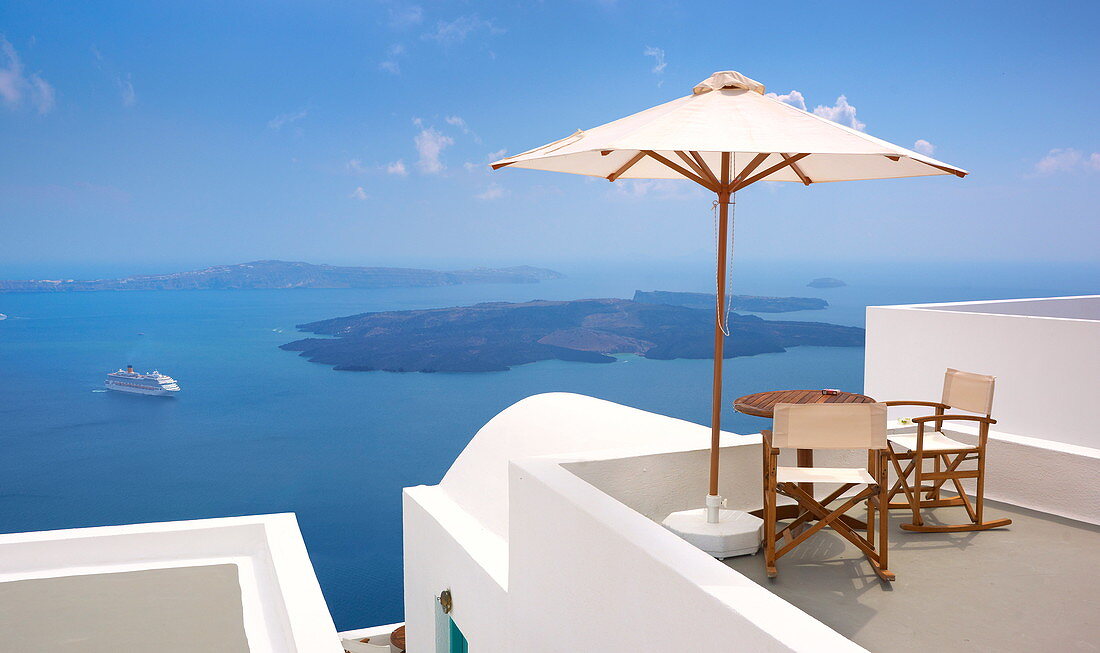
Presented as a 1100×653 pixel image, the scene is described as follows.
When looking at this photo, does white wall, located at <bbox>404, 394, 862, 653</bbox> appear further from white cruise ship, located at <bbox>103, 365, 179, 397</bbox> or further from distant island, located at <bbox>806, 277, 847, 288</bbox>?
distant island, located at <bbox>806, 277, 847, 288</bbox>

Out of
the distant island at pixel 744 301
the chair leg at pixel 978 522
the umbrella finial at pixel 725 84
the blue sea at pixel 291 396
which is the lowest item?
the blue sea at pixel 291 396

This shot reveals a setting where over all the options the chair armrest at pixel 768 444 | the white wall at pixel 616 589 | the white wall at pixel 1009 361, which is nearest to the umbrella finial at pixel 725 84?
the chair armrest at pixel 768 444

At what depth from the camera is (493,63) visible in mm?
62156

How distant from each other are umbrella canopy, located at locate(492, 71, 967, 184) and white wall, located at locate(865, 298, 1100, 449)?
3.66 meters

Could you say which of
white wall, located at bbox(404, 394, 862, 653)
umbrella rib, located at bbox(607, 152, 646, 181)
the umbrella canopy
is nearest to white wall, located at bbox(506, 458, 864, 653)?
white wall, located at bbox(404, 394, 862, 653)

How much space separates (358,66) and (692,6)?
22402mm

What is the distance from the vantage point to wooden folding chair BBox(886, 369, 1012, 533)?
15.7ft

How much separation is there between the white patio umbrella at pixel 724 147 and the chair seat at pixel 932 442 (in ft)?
4.23

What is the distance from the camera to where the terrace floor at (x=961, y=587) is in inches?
136

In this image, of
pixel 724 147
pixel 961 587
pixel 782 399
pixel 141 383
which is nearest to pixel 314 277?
pixel 141 383

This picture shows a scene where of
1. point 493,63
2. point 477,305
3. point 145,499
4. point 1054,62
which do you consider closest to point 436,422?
point 477,305

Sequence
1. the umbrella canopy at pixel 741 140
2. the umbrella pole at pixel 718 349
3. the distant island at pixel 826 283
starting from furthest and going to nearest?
the distant island at pixel 826 283, the umbrella pole at pixel 718 349, the umbrella canopy at pixel 741 140

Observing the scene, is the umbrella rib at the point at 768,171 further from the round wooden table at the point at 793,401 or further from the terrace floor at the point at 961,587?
the terrace floor at the point at 961,587

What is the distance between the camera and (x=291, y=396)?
53812 millimetres
